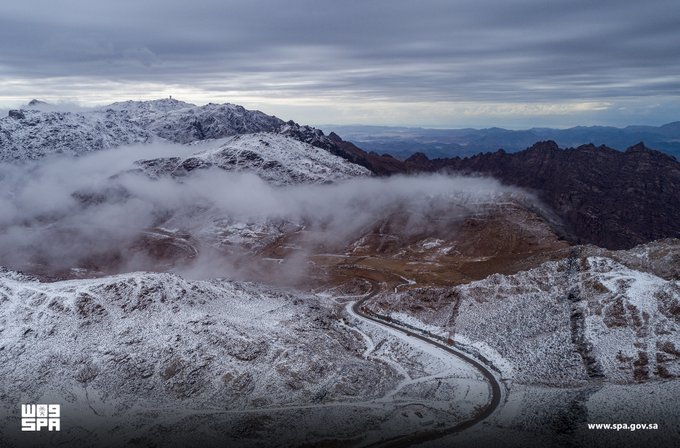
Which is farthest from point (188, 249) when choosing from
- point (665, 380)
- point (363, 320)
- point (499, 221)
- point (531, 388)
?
point (665, 380)

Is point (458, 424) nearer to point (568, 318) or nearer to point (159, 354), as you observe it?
point (568, 318)

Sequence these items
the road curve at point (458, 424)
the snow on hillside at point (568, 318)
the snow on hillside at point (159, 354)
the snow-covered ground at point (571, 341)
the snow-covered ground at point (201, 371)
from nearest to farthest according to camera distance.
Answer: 1. the road curve at point (458, 424)
2. the snow-covered ground at point (571, 341)
3. the snow-covered ground at point (201, 371)
4. the snow on hillside at point (159, 354)
5. the snow on hillside at point (568, 318)

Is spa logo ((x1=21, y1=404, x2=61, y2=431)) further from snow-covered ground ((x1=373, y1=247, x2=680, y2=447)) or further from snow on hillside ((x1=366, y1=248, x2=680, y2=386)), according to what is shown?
snow on hillside ((x1=366, y1=248, x2=680, y2=386))

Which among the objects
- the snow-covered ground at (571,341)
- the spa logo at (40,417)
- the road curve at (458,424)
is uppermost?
the snow-covered ground at (571,341)

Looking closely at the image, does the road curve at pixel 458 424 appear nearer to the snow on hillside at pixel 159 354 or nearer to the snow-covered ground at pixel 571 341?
the snow-covered ground at pixel 571 341

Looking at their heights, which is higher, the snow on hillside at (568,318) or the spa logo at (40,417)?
the snow on hillside at (568,318)

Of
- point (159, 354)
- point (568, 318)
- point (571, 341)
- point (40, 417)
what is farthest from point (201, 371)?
point (568, 318)

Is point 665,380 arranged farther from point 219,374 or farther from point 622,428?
point 219,374

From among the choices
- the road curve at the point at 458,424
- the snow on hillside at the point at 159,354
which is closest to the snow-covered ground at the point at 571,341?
the road curve at the point at 458,424
